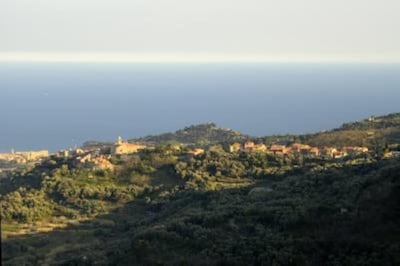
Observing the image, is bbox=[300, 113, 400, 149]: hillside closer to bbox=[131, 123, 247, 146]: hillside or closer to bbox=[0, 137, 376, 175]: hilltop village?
bbox=[0, 137, 376, 175]: hilltop village

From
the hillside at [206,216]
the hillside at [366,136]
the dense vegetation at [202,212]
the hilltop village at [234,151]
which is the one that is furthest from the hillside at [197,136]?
the hillside at [206,216]

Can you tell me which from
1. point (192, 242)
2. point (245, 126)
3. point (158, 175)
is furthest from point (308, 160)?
point (245, 126)

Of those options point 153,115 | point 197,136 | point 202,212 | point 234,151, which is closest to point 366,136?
point 234,151

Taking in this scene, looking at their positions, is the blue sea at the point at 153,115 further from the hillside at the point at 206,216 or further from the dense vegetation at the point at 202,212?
the hillside at the point at 206,216

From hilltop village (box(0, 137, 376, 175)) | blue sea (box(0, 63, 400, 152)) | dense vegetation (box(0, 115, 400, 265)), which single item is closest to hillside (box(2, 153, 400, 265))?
dense vegetation (box(0, 115, 400, 265))

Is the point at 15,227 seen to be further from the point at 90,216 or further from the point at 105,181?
the point at 105,181

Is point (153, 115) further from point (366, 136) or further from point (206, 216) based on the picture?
point (206, 216)

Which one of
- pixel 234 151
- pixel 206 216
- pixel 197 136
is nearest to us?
pixel 206 216

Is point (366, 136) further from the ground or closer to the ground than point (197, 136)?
further from the ground
